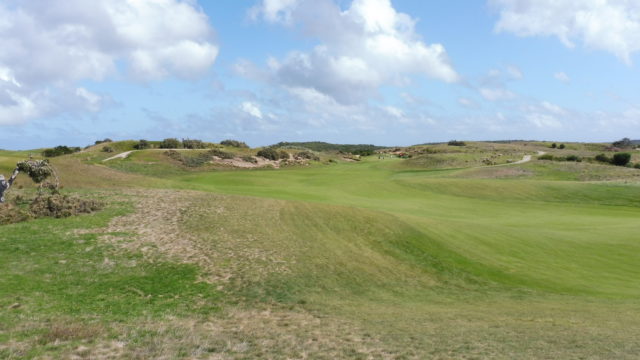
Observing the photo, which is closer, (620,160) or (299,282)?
(299,282)

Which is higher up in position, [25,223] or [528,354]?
[25,223]

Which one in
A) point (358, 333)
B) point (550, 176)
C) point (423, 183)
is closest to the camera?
point (358, 333)

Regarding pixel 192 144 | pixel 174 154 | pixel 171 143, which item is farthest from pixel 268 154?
pixel 171 143

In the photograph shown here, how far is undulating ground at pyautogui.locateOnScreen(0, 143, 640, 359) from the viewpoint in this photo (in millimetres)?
10359

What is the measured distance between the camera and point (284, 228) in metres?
24.1

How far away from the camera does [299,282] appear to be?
17.0m

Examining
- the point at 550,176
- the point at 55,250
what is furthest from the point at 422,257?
the point at 550,176

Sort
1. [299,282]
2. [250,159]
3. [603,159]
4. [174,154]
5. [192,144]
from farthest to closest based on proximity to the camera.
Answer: [603,159]
[192,144]
[250,159]
[174,154]
[299,282]

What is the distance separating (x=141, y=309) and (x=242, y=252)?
6761mm

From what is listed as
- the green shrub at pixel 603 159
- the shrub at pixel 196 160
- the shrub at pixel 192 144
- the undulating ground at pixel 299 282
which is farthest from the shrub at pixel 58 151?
the green shrub at pixel 603 159

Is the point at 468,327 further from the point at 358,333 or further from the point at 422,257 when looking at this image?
the point at 422,257

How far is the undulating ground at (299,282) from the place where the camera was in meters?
10.4

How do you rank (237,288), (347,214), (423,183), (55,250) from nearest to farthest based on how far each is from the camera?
(237,288) < (55,250) < (347,214) < (423,183)

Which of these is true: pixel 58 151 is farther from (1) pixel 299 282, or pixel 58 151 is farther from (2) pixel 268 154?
(1) pixel 299 282
